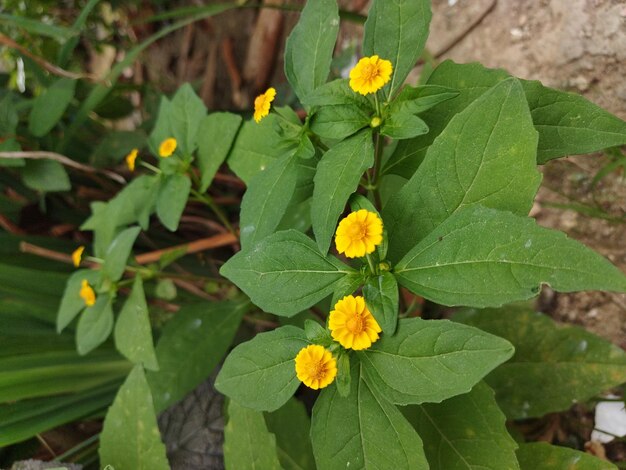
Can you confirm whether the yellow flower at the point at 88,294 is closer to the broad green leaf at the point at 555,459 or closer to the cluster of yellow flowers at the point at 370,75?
the cluster of yellow flowers at the point at 370,75

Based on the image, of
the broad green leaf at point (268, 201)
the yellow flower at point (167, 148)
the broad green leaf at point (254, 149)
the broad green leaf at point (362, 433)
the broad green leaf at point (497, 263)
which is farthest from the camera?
the yellow flower at point (167, 148)

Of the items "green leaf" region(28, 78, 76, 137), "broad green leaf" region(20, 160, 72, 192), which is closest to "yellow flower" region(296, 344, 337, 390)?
"broad green leaf" region(20, 160, 72, 192)

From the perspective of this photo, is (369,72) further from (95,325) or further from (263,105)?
(95,325)

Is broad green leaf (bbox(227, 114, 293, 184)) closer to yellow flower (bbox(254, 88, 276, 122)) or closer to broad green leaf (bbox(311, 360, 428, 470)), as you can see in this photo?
yellow flower (bbox(254, 88, 276, 122))

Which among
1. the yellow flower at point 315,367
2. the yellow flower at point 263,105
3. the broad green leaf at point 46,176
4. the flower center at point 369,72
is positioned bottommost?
the broad green leaf at point 46,176

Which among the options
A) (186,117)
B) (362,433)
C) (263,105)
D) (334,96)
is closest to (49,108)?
(186,117)

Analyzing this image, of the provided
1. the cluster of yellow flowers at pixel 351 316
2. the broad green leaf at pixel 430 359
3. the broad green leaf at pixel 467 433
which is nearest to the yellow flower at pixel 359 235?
the cluster of yellow flowers at pixel 351 316

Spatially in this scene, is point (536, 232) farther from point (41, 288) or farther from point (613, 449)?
point (41, 288)
